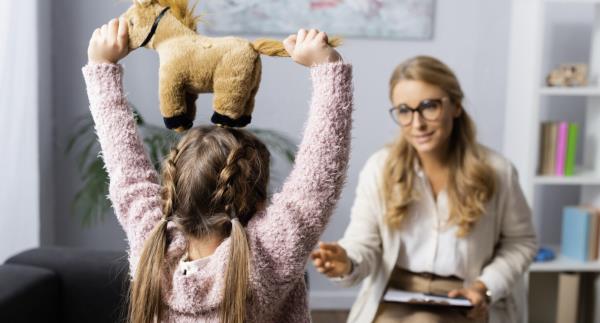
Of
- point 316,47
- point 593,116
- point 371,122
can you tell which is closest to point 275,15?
point 371,122

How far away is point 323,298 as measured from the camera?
10.5ft

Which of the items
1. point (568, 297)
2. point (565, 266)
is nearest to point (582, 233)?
point (565, 266)

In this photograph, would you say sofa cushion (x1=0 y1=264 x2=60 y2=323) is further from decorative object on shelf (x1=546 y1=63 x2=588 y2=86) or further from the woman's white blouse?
decorative object on shelf (x1=546 y1=63 x2=588 y2=86)

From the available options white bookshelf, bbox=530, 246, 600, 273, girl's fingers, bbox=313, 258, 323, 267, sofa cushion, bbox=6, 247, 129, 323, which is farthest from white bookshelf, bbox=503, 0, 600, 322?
sofa cushion, bbox=6, 247, 129, 323

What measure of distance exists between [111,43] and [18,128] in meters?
1.56

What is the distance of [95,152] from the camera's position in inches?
114

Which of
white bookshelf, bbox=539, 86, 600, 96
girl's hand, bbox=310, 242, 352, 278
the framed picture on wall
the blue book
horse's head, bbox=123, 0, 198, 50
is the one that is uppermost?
the framed picture on wall

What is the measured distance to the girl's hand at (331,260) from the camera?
5.24ft

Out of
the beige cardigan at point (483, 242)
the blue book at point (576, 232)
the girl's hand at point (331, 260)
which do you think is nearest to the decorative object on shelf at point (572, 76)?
the blue book at point (576, 232)

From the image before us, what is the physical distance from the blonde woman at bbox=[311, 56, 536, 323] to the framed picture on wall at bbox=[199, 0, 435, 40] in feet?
3.94

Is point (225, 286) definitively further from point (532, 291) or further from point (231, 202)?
point (532, 291)

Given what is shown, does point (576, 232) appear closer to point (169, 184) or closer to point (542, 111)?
point (542, 111)

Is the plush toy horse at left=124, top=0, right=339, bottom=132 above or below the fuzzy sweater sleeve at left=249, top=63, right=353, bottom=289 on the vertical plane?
above

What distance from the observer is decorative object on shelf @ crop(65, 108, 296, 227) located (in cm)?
259
